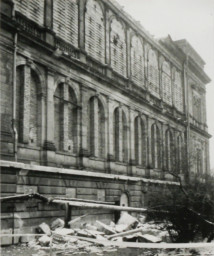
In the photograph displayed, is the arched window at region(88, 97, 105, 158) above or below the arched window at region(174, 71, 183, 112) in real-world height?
below

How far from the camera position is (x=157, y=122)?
3050 centimetres

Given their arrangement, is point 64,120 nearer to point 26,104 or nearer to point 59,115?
point 59,115

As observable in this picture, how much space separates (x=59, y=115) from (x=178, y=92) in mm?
19176

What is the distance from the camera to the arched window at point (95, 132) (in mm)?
21641

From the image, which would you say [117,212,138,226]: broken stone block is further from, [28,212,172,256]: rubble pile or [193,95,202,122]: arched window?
[193,95,202,122]: arched window

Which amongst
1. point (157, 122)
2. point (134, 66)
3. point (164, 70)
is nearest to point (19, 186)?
point (134, 66)

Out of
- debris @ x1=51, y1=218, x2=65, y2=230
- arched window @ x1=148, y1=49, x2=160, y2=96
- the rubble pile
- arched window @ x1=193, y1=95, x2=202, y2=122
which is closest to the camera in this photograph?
the rubble pile

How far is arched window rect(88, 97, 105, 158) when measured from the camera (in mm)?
21641

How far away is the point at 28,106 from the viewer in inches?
667

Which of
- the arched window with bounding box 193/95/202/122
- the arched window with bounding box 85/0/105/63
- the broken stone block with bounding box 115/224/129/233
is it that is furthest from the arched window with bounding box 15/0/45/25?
the arched window with bounding box 193/95/202/122

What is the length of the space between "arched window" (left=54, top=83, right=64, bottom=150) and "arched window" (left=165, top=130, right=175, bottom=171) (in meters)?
14.2

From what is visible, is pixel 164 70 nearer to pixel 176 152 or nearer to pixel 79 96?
pixel 176 152

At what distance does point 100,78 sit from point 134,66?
5.85m

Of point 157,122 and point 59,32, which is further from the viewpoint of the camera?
point 157,122
